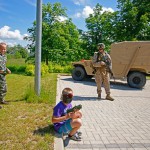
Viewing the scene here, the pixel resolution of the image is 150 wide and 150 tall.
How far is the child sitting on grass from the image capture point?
14.8 ft

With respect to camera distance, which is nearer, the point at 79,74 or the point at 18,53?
the point at 79,74

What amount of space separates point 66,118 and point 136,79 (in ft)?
29.3

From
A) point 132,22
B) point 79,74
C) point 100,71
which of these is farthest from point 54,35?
point 100,71

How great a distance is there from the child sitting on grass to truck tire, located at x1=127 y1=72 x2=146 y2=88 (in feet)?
27.9

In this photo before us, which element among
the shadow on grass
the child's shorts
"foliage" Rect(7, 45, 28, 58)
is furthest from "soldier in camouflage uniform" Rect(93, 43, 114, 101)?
"foliage" Rect(7, 45, 28, 58)

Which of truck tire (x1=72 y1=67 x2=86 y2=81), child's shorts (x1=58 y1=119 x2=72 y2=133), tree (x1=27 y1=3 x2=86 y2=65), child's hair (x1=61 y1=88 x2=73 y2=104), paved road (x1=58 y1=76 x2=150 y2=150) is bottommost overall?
paved road (x1=58 y1=76 x2=150 y2=150)

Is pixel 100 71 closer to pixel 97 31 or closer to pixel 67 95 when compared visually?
pixel 67 95

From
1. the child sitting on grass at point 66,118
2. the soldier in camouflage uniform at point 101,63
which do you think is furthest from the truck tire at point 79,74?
the child sitting on grass at point 66,118

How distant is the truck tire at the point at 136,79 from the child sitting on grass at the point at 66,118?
8.50m

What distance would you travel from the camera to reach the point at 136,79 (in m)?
12.8

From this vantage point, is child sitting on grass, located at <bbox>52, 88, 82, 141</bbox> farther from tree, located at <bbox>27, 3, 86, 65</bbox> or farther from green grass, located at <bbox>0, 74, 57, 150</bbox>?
tree, located at <bbox>27, 3, 86, 65</bbox>

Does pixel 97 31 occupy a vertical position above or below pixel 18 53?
above

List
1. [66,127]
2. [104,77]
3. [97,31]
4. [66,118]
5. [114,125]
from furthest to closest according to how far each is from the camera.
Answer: [97,31] < [104,77] < [114,125] < [66,127] < [66,118]

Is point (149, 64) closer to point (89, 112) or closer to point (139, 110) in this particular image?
point (139, 110)
